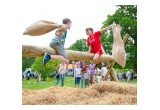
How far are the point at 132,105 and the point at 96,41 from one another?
1.59 metres

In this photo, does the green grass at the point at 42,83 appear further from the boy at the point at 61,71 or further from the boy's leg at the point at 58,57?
Result: the boy's leg at the point at 58,57

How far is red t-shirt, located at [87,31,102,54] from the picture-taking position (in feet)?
24.9

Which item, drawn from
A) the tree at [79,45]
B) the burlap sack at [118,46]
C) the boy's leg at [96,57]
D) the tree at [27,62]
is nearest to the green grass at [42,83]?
the tree at [27,62]

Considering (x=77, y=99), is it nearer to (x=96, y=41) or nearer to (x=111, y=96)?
(x=111, y=96)

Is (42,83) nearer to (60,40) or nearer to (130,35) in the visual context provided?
(60,40)

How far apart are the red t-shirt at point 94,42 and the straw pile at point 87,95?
0.83m

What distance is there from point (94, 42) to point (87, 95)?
1153 millimetres

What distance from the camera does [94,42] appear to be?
761cm

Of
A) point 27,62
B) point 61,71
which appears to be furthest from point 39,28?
point 27,62

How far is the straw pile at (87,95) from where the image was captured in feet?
23.0

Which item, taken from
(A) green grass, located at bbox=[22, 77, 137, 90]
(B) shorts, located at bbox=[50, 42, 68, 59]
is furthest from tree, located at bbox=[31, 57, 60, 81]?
(B) shorts, located at bbox=[50, 42, 68, 59]

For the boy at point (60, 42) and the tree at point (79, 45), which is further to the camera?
the tree at point (79, 45)

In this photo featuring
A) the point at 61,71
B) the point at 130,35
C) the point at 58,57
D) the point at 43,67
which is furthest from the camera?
the point at 130,35
